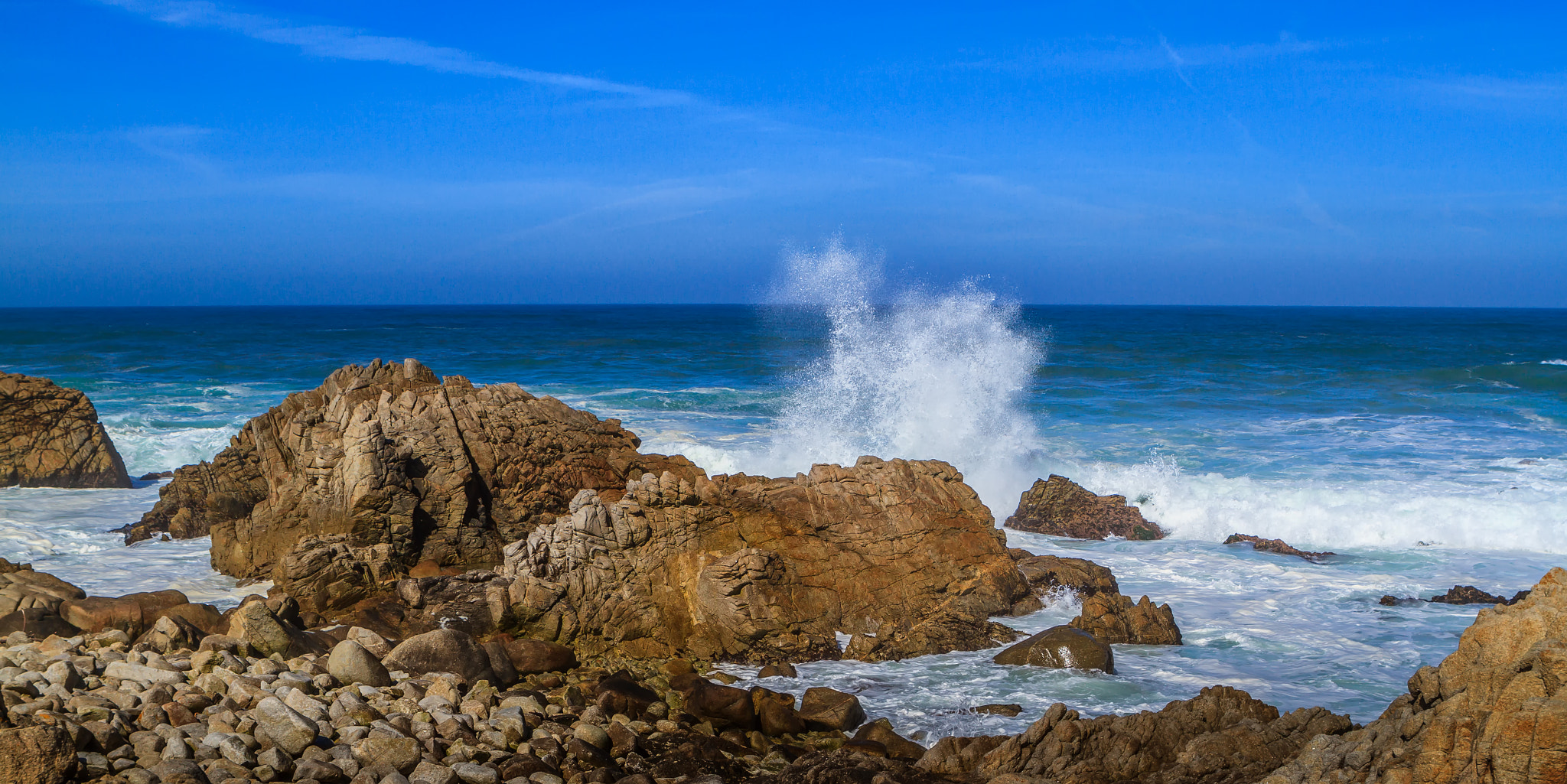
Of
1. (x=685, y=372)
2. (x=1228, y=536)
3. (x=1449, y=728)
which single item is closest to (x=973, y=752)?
(x=1449, y=728)

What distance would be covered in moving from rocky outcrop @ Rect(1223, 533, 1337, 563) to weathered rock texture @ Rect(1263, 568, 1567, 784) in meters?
8.15

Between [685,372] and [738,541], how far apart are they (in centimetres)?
2646

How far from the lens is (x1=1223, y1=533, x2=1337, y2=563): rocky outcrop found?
12.6 metres

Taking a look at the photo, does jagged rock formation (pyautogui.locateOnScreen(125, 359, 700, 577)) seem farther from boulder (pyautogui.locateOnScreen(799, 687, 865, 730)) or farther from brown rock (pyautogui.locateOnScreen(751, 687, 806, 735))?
boulder (pyautogui.locateOnScreen(799, 687, 865, 730))

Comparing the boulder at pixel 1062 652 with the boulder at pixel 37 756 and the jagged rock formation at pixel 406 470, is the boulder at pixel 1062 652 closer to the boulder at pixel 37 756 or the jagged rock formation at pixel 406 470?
the jagged rock formation at pixel 406 470

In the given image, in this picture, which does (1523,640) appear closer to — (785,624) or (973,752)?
(973,752)

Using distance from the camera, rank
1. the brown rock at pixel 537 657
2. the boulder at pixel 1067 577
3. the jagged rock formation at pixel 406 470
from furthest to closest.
Result: the boulder at pixel 1067 577
the jagged rock formation at pixel 406 470
the brown rock at pixel 537 657

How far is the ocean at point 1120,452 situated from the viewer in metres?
8.27

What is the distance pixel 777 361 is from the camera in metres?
39.2

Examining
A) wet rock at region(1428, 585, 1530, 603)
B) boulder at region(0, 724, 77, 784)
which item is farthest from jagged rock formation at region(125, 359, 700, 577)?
wet rock at region(1428, 585, 1530, 603)

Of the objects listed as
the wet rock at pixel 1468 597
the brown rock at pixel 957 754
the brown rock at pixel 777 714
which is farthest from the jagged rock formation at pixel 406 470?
the wet rock at pixel 1468 597

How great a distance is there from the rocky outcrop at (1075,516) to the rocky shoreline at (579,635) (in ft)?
6.98

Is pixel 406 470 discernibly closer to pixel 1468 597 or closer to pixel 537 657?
pixel 537 657

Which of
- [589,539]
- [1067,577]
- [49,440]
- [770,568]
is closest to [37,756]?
[589,539]
